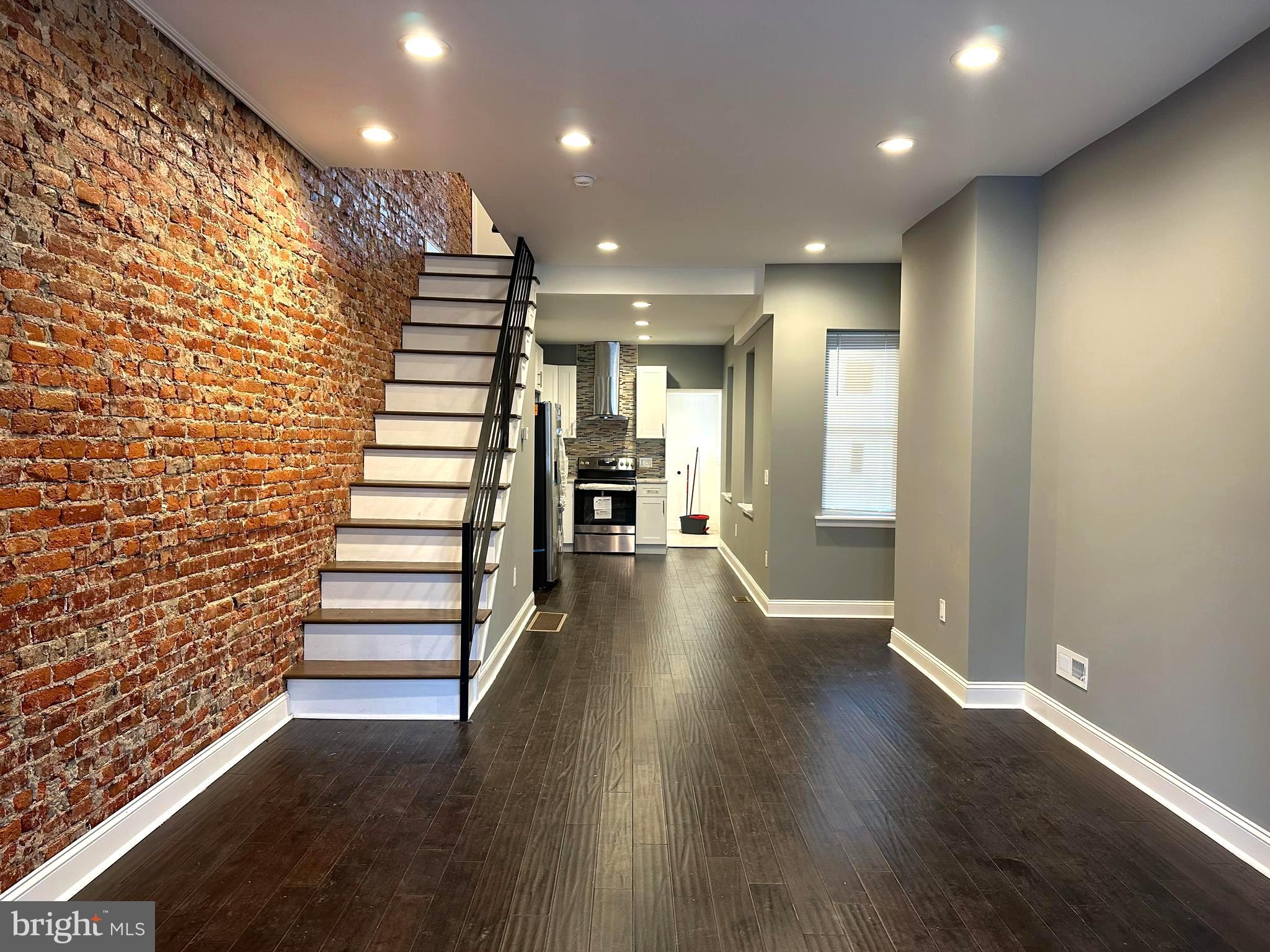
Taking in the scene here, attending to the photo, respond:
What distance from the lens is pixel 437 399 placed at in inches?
186

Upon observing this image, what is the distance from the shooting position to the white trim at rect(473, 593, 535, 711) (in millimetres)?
3812

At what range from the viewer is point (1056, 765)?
3084mm

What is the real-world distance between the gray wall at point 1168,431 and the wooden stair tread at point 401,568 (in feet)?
9.46

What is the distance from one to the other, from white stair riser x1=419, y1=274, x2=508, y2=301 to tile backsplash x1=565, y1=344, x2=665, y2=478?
371cm

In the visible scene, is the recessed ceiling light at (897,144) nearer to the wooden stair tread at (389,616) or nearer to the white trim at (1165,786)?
the white trim at (1165,786)

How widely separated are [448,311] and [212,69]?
8.36ft

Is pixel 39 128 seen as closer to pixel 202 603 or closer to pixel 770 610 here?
pixel 202 603

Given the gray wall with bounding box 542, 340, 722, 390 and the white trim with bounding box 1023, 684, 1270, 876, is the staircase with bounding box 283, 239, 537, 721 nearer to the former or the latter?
the white trim with bounding box 1023, 684, 1270, 876

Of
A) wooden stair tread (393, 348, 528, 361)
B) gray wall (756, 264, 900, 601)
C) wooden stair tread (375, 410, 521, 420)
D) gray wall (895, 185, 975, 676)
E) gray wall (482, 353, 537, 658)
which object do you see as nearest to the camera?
gray wall (895, 185, 975, 676)

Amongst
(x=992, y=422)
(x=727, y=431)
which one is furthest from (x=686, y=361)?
(x=992, y=422)

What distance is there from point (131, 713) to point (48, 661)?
42 cm

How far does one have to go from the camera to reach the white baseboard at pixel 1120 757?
2.40m

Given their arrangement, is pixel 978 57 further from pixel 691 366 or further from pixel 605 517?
pixel 691 366

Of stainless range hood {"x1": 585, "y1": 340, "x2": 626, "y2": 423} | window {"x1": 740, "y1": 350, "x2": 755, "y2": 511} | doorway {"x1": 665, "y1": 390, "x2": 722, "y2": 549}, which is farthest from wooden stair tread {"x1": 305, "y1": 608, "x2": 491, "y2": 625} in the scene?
doorway {"x1": 665, "y1": 390, "x2": 722, "y2": 549}
